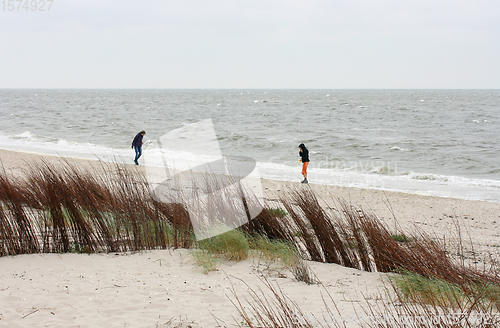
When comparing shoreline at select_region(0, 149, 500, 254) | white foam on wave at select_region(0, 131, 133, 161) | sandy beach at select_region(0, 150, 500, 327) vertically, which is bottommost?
shoreline at select_region(0, 149, 500, 254)

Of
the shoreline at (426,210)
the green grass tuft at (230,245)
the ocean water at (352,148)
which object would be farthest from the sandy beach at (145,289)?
the ocean water at (352,148)

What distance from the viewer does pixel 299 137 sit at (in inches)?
1120

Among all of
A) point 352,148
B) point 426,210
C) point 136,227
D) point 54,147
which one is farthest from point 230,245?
point 54,147

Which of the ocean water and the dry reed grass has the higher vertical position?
the dry reed grass

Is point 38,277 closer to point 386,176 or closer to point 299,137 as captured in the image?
point 386,176

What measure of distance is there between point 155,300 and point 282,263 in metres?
1.63

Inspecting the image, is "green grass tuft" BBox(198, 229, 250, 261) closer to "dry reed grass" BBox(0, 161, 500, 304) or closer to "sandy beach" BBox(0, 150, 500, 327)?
"sandy beach" BBox(0, 150, 500, 327)

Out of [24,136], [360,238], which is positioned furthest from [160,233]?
[24,136]

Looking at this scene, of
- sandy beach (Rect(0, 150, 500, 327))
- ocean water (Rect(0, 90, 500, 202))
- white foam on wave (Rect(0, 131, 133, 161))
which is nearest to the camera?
sandy beach (Rect(0, 150, 500, 327))

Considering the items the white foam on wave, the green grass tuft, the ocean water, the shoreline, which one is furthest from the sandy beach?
the white foam on wave

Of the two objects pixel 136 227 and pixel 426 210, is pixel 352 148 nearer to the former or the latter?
pixel 426 210

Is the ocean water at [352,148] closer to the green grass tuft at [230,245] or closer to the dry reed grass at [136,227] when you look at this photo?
the dry reed grass at [136,227]

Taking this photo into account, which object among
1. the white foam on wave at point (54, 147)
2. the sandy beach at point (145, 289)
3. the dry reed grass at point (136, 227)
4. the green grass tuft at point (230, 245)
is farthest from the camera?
the white foam on wave at point (54, 147)

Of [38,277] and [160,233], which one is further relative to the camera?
[160,233]
